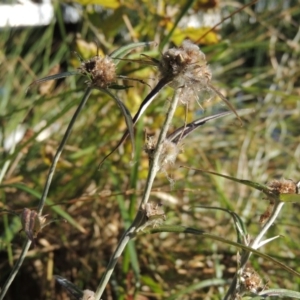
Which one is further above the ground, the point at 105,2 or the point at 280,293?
the point at 105,2

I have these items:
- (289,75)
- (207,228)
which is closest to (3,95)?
(207,228)

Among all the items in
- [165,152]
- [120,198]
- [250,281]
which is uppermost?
[165,152]

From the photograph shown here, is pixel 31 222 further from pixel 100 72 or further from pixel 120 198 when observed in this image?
pixel 120 198

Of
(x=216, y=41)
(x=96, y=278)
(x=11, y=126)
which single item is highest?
(x=216, y=41)

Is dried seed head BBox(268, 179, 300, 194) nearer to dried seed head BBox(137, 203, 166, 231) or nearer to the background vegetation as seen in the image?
dried seed head BBox(137, 203, 166, 231)

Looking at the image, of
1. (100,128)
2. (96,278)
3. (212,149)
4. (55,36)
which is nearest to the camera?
(96,278)

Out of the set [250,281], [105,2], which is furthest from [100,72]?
[105,2]

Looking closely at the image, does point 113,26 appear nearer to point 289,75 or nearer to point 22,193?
point 22,193
